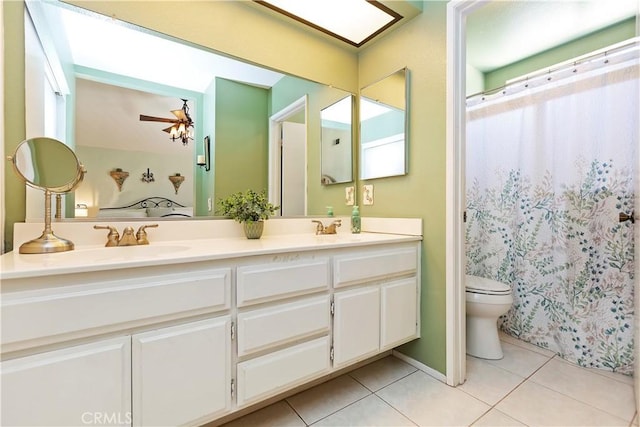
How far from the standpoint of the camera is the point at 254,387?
3.57 feet

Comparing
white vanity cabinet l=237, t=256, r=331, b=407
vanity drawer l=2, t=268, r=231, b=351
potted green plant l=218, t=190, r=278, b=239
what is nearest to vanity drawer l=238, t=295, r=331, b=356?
white vanity cabinet l=237, t=256, r=331, b=407

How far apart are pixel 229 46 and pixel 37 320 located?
1497 mm

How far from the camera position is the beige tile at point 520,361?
1669 mm

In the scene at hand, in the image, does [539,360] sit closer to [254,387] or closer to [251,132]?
[254,387]

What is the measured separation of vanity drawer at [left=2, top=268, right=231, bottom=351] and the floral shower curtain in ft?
6.94

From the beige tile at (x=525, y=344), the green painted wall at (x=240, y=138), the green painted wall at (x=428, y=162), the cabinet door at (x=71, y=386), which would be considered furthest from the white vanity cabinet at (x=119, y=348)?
the beige tile at (x=525, y=344)

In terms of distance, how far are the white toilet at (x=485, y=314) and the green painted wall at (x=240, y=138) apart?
1527 millimetres

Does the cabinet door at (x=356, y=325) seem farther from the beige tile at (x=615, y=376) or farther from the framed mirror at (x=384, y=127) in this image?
the beige tile at (x=615, y=376)

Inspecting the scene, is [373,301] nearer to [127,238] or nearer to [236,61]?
[127,238]

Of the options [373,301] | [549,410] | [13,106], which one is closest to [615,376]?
[549,410]

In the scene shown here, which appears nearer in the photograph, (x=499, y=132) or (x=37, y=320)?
(x=37, y=320)

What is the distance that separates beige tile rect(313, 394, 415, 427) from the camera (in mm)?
1234

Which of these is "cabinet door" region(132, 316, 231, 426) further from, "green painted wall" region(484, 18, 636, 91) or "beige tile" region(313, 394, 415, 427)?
"green painted wall" region(484, 18, 636, 91)

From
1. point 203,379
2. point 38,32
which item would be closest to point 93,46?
point 38,32
